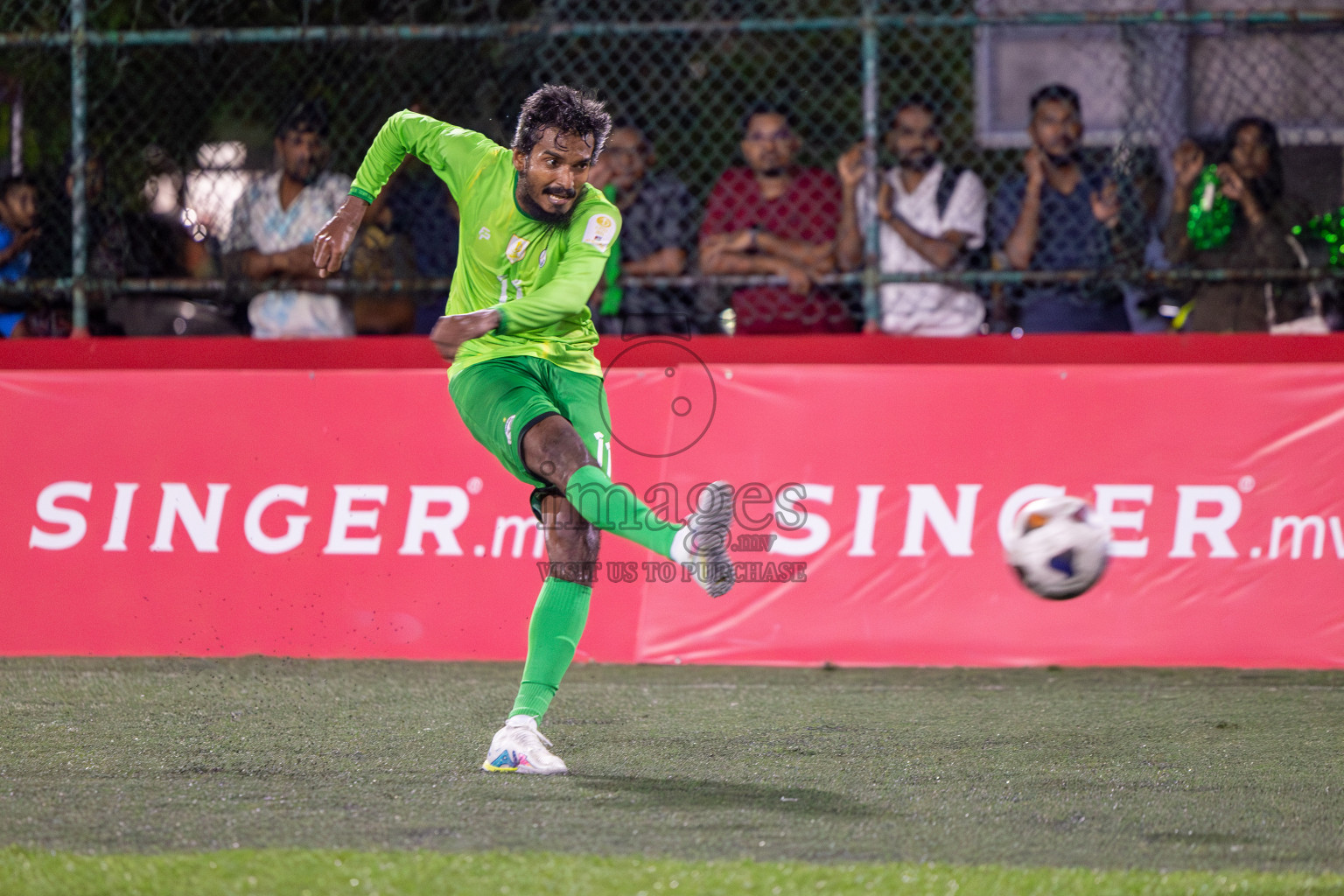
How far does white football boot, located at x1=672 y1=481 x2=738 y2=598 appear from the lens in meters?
4.26

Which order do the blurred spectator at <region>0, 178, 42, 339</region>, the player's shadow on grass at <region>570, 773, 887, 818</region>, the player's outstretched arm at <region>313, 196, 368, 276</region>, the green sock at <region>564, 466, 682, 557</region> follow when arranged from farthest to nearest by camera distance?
1. the blurred spectator at <region>0, 178, 42, 339</region>
2. the player's outstretched arm at <region>313, 196, 368, 276</region>
3. the green sock at <region>564, 466, 682, 557</region>
4. the player's shadow on grass at <region>570, 773, 887, 818</region>

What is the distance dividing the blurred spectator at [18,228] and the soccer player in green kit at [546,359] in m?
3.79

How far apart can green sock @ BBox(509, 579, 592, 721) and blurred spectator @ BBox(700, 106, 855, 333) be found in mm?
3177

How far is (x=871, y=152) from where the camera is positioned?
7336 millimetres

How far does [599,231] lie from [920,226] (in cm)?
337

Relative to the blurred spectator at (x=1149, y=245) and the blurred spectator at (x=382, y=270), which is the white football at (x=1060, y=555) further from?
the blurred spectator at (x=382, y=270)

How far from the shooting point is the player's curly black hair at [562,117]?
4.65 metres

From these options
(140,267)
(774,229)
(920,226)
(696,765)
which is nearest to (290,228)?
(140,267)

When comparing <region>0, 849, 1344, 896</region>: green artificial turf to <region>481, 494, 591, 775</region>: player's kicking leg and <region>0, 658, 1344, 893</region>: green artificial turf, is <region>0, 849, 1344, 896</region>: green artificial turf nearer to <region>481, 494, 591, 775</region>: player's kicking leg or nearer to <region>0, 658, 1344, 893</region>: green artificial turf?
<region>0, 658, 1344, 893</region>: green artificial turf

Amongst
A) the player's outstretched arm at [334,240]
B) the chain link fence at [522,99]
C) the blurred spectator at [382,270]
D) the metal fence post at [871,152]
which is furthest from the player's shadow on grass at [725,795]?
the blurred spectator at [382,270]

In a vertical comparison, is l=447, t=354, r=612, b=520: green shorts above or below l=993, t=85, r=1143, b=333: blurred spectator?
below

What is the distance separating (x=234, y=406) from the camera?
724 cm

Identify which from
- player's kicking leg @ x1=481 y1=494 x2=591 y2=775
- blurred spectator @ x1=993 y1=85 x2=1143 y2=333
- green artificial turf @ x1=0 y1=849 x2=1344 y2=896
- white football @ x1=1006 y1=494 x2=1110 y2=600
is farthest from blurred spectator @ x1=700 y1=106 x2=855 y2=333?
green artificial turf @ x1=0 y1=849 x2=1344 y2=896

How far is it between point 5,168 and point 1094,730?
7051 millimetres
